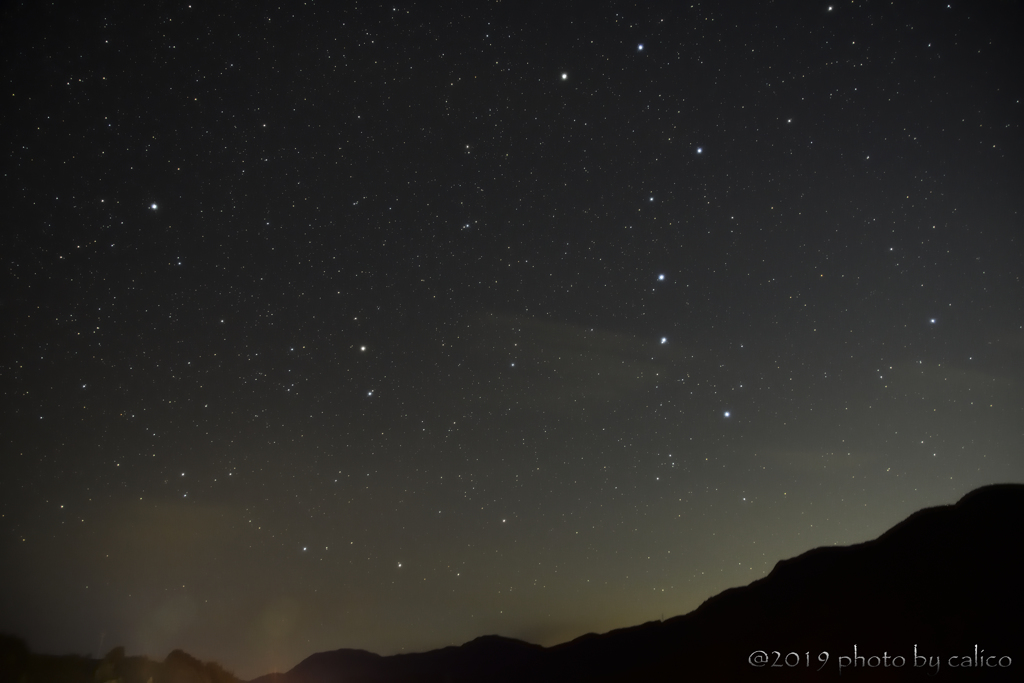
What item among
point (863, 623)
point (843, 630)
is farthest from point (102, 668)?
point (863, 623)

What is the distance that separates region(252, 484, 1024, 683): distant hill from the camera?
15992 millimetres

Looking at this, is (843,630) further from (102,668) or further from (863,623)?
(102,668)

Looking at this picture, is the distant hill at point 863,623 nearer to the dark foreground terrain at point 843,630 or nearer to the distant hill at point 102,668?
the dark foreground terrain at point 843,630

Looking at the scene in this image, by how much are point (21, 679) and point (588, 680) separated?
26094mm

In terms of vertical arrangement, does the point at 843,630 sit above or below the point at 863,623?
below

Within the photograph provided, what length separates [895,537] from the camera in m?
24.3

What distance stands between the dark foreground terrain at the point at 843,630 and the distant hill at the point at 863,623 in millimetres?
62

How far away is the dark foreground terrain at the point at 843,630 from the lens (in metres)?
15.6

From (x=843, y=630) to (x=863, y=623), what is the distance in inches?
32.6

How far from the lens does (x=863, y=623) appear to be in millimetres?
22453

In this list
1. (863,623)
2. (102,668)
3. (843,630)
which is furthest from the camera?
(843,630)

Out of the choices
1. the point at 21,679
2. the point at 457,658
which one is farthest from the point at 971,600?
the point at 457,658

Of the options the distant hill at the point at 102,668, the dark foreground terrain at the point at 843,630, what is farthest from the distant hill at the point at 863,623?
the distant hill at the point at 102,668

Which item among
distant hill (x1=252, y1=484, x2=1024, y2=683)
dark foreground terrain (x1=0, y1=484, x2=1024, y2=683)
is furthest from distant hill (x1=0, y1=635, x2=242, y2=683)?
distant hill (x1=252, y1=484, x2=1024, y2=683)
